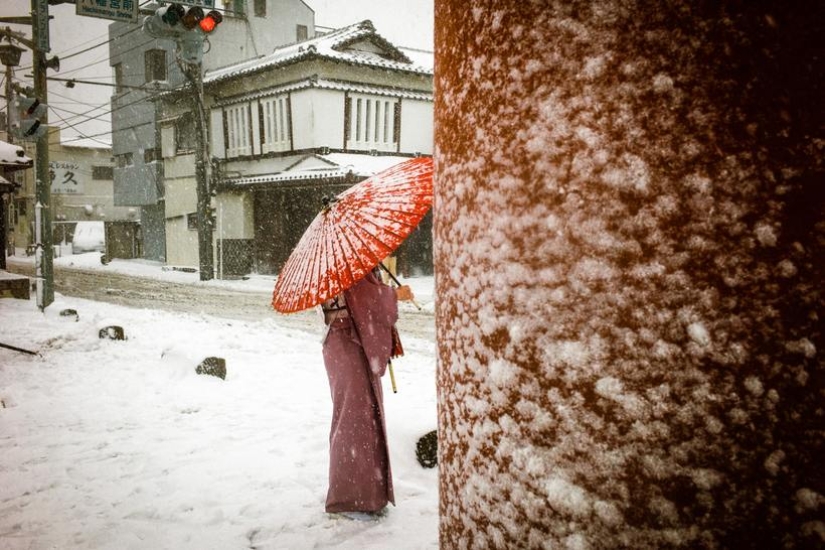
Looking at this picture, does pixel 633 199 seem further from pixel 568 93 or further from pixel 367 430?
pixel 367 430

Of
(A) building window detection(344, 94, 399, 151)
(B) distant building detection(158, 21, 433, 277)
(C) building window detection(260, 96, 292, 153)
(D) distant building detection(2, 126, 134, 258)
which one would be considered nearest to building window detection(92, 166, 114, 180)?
(D) distant building detection(2, 126, 134, 258)

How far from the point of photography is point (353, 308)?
3.39m

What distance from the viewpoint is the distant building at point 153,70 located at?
27188 mm

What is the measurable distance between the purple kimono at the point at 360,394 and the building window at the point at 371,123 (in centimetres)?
1757

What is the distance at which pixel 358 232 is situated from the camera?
9.99 feet

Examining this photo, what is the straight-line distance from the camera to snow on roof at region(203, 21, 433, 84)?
1938cm

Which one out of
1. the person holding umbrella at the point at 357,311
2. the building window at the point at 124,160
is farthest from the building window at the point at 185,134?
the person holding umbrella at the point at 357,311

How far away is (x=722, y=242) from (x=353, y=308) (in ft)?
9.72

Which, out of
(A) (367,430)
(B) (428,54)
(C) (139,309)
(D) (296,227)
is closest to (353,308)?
(A) (367,430)

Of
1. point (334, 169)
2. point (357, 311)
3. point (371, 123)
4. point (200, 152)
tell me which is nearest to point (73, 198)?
point (200, 152)

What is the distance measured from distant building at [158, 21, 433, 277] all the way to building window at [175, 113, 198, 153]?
1074 mm

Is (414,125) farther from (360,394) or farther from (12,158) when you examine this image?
(360,394)

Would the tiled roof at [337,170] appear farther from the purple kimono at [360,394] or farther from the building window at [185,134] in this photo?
the purple kimono at [360,394]

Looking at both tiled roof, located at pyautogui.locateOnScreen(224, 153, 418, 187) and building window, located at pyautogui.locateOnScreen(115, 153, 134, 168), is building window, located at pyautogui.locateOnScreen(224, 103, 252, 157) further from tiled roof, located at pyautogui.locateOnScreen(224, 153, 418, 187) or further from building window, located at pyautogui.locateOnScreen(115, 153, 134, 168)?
building window, located at pyautogui.locateOnScreen(115, 153, 134, 168)
